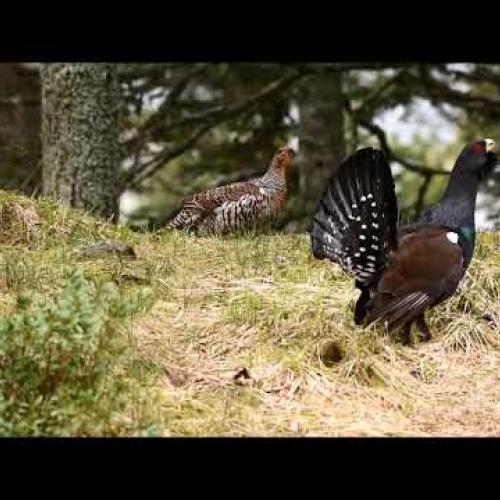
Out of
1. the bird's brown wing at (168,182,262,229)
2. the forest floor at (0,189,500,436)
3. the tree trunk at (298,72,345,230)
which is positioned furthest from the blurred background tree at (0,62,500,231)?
the forest floor at (0,189,500,436)

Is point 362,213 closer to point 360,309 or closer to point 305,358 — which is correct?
point 360,309

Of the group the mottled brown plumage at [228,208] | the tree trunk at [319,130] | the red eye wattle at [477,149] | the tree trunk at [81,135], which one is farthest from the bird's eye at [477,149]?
the tree trunk at [319,130]

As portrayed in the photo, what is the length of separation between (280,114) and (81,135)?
359 cm

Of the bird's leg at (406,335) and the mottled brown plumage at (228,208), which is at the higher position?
the mottled brown plumage at (228,208)

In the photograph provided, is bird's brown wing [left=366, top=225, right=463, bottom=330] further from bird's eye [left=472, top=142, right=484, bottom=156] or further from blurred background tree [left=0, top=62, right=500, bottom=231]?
blurred background tree [left=0, top=62, right=500, bottom=231]

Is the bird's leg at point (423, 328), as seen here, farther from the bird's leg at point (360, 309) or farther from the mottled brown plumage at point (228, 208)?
the mottled brown plumage at point (228, 208)

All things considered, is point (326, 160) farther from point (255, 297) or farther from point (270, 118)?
point (255, 297)

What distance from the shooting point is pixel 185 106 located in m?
11.0

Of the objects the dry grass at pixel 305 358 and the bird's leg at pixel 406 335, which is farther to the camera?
the bird's leg at pixel 406 335

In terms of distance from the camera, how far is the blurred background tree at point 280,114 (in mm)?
10461

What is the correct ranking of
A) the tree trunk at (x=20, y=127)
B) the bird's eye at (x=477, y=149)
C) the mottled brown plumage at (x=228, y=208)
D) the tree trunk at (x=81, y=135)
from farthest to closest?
1. the tree trunk at (x=20, y=127)
2. the tree trunk at (x=81, y=135)
3. the mottled brown plumage at (x=228, y=208)
4. the bird's eye at (x=477, y=149)

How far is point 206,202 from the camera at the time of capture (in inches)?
324

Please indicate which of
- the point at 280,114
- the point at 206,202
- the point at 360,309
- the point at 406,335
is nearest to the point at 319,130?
the point at 280,114
